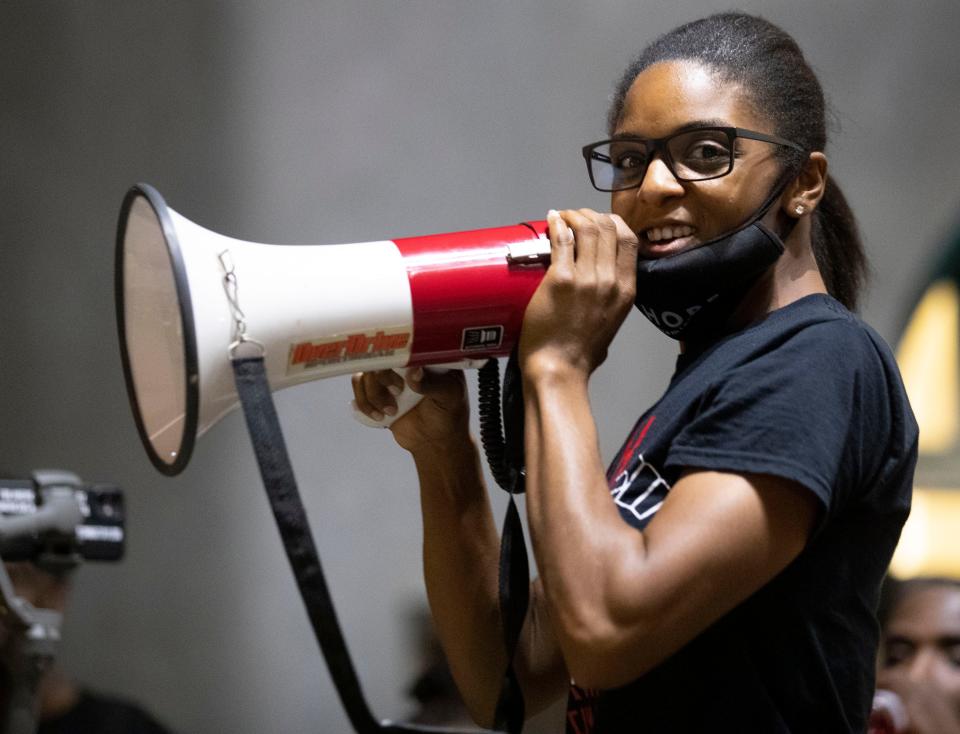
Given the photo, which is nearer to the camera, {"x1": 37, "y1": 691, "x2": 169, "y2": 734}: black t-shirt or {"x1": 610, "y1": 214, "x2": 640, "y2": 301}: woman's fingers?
{"x1": 610, "y1": 214, "x2": 640, "y2": 301}: woman's fingers

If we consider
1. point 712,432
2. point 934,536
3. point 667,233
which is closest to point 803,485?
point 712,432

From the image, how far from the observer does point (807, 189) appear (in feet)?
4.44

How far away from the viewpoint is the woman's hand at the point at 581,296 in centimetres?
121

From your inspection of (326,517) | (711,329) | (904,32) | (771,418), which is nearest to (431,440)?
(711,329)

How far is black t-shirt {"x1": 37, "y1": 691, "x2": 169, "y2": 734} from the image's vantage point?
2.24 meters

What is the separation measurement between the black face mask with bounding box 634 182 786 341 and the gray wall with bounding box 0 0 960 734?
1402 mm

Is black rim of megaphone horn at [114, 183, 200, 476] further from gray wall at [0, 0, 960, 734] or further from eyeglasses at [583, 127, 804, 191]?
gray wall at [0, 0, 960, 734]

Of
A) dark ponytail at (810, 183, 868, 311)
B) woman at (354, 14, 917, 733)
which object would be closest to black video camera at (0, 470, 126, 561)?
woman at (354, 14, 917, 733)

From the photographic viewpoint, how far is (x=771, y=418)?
1.10 meters

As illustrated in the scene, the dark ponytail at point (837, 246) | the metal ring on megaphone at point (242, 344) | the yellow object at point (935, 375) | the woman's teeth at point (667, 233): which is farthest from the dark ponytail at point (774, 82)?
the yellow object at point (935, 375)

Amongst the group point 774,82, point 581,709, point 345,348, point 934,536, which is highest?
point 774,82

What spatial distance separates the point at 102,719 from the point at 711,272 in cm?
154

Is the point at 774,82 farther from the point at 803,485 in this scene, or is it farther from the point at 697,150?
the point at 803,485

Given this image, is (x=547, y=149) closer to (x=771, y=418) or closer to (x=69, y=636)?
(x=69, y=636)
